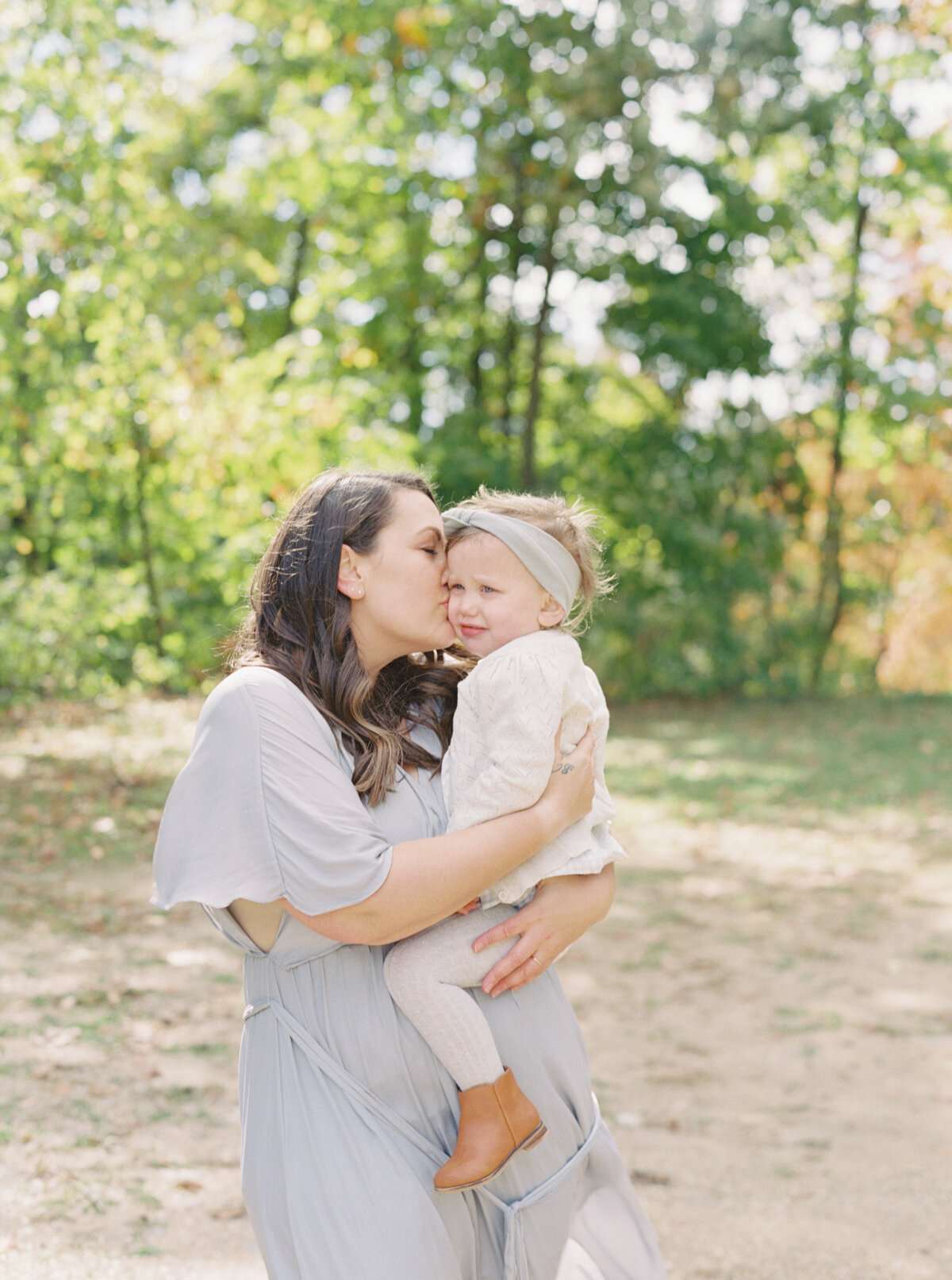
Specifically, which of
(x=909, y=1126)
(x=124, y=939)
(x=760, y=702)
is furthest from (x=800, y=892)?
(x=760, y=702)

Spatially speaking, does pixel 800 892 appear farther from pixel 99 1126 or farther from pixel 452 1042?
pixel 452 1042

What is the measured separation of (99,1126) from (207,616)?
333 inches

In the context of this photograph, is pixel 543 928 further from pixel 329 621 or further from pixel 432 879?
pixel 329 621

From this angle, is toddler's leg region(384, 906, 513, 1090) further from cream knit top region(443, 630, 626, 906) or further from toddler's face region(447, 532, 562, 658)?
toddler's face region(447, 532, 562, 658)

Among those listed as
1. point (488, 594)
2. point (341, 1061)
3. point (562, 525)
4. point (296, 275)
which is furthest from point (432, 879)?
point (296, 275)

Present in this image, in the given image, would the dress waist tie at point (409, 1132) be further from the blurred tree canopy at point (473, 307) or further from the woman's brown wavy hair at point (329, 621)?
the blurred tree canopy at point (473, 307)

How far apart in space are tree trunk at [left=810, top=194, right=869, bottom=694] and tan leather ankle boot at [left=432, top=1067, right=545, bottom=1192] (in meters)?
15.4

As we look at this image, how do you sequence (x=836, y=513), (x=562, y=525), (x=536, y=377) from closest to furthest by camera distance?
1. (x=562, y=525)
2. (x=536, y=377)
3. (x=836, y=513)

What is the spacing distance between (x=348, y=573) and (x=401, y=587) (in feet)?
0.32

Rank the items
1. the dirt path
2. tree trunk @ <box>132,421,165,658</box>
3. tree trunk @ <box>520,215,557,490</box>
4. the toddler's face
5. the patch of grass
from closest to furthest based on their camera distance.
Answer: the toddler's face, the dirt path, the patch of grass, tree trunk @ <box>132,421,165,658</box>, tree trunk @ <box>520,215,557,490</box>

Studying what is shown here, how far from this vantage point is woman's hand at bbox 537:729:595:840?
6.26 feet

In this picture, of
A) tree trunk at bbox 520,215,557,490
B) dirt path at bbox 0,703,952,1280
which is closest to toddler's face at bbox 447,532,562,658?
dirt path at bbox 0,703,952,1280

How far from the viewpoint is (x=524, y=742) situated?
6.20ft

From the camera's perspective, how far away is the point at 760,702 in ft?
53.2
